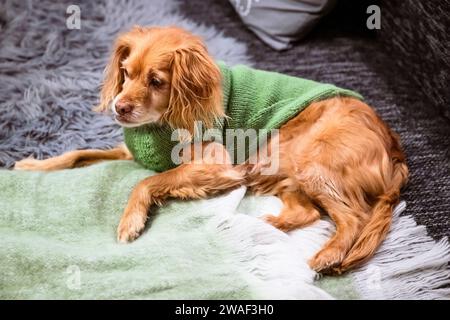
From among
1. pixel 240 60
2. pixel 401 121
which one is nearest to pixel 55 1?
pixel 240 60

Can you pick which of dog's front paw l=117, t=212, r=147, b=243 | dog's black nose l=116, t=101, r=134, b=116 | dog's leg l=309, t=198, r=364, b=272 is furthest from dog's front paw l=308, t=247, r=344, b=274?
dog's black nose l=116, t=101, r=134, b=116

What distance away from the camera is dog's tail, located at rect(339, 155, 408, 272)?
5.48 feet

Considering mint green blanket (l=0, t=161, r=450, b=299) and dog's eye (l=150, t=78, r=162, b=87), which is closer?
mint green blanket (l=0, t=161, r=450, b=299)

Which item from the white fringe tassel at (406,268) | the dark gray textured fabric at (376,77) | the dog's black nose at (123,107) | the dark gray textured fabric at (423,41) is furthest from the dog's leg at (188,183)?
the dark gray textured fabric at (423,41)

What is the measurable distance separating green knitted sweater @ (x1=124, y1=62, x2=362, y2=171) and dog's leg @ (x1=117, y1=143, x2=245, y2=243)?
0.29ft

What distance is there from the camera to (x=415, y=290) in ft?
5.40

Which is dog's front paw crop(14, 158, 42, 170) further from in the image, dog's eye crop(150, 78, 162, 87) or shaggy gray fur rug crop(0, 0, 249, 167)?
dog's eye crop(150, 78, 162, 87)

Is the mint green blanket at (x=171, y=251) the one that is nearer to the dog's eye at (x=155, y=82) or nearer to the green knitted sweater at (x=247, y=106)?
the green knitted sweater at (x=247, y=106)

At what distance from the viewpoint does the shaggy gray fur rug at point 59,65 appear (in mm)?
2191

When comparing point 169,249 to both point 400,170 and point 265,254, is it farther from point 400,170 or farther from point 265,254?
point 400,170

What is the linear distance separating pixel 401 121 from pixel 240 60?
28.4 inches

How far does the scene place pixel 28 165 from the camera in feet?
6.55

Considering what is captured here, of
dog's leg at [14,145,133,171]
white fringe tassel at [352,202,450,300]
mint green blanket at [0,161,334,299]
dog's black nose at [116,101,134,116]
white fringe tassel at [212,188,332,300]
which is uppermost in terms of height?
dog's black nose at [116,101,134,116]

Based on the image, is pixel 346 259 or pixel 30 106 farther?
pixel 30 106
